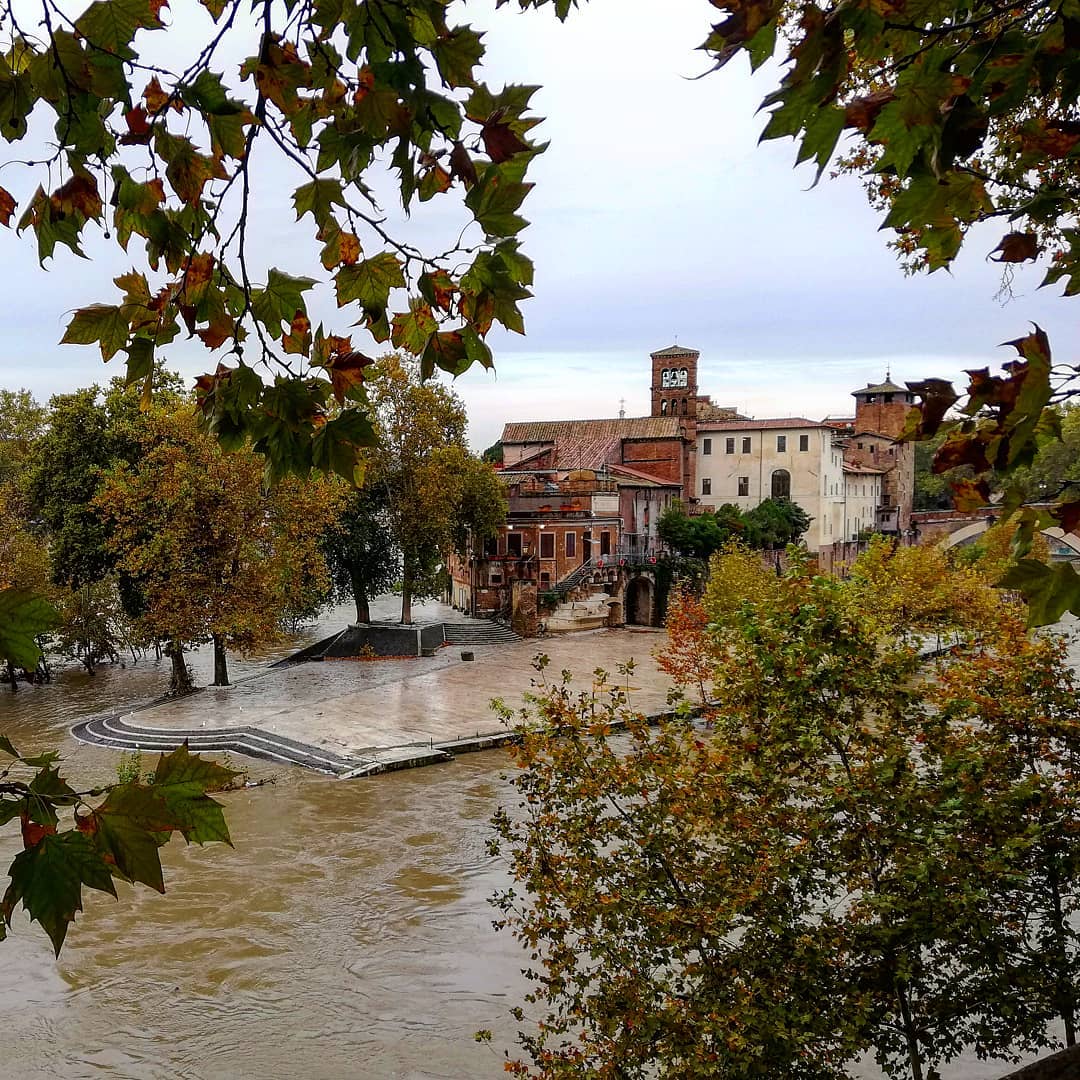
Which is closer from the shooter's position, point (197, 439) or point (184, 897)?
point (184, 897)

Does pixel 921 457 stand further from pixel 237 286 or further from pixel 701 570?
pixel 237 286

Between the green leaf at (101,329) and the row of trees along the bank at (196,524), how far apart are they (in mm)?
17309

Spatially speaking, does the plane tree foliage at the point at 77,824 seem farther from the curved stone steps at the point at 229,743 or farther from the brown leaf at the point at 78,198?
the curved stone steps at the point at 229,743

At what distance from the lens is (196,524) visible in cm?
2403

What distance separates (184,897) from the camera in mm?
13109

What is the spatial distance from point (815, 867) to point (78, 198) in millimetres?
5447

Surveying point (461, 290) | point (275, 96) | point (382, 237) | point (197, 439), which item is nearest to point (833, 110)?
point (461, 290)

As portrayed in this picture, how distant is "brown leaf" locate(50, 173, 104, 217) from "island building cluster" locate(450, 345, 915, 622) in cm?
3380

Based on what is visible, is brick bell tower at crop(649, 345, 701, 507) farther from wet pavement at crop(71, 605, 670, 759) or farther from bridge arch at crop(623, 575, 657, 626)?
wet pavement at crop(71, 605, 670, 759)

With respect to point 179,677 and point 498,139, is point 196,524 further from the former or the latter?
point 498,139

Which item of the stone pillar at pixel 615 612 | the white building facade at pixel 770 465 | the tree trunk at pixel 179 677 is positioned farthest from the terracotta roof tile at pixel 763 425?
the tree trunk at pixel 179 677

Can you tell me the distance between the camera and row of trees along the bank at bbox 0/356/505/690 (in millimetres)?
23797

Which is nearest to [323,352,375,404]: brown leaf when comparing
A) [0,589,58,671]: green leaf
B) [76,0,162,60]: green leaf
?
[76,0,162,60]: green leaf

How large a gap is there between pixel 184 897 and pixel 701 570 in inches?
1181
